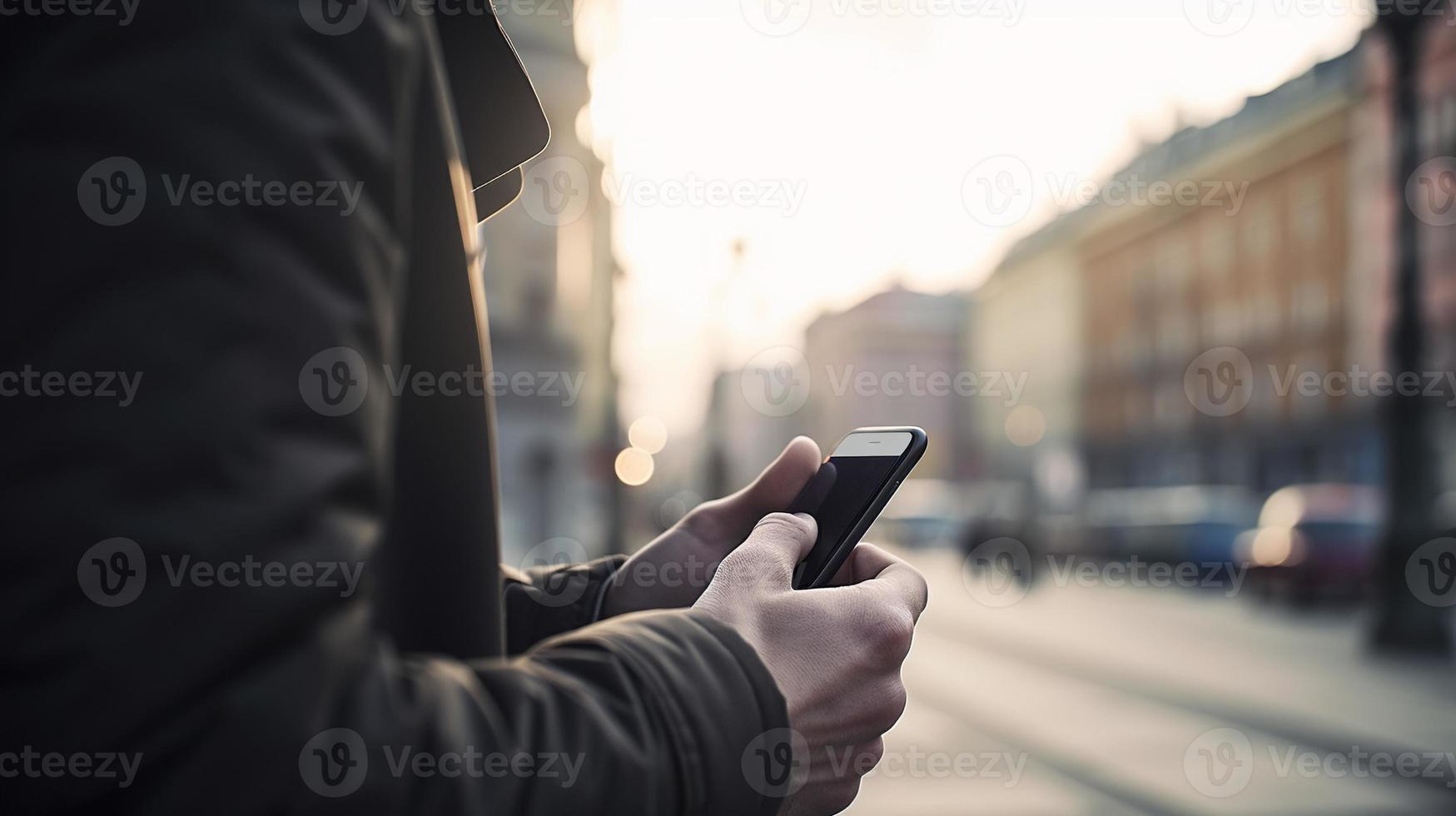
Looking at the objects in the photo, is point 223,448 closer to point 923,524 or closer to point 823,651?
point 823,651

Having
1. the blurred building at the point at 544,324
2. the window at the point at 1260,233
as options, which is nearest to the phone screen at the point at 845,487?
the blurred building at the point at 544,324

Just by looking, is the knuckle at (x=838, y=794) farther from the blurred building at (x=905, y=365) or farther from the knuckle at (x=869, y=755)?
the blurred building at (x=905, y=365)

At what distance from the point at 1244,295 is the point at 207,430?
136 ft

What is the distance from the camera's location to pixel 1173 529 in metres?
23.9

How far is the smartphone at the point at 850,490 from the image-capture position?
1.25m

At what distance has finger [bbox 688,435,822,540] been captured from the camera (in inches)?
59.6

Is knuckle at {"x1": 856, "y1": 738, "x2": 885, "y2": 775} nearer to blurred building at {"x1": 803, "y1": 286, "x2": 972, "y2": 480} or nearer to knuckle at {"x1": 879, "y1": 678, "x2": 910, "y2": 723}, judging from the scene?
knuckle at {"x1": 879, "y1": 678, "x2": 910, "y2": 723}

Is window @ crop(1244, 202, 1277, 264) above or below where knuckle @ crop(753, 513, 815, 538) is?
above

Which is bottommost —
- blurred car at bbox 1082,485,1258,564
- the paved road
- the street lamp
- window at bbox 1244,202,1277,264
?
blurred car at bbox 1082,485,1258,564

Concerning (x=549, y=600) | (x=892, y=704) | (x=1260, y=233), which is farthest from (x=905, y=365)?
(x=892, y=704)

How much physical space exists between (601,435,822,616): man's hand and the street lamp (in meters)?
10.8

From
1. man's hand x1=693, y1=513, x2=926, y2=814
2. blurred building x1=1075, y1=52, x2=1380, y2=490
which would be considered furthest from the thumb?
blurred building x1=1075, y1=52, x2=1380, y2=490

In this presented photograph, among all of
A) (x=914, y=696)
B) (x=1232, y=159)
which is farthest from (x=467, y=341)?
(x=1232, y=159)

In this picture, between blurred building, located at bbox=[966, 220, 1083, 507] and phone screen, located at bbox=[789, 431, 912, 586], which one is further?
blurred building, located at bbox=[966, 220, 1083, 507]
